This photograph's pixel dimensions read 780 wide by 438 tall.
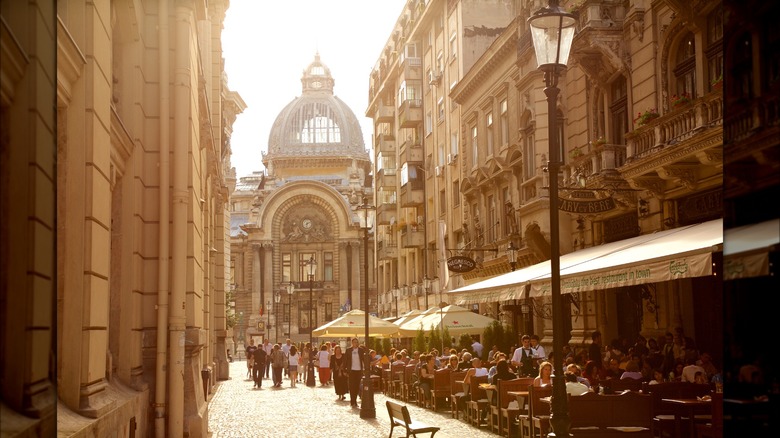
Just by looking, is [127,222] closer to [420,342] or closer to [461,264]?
[461,264]

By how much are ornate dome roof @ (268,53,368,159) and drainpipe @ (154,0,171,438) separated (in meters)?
116

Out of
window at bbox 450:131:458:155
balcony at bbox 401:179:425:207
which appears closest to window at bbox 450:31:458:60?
window at bbox 450:131:458:155

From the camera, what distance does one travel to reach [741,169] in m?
1.04

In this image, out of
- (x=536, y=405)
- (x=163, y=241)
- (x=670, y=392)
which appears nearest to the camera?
(x=670, y=392)

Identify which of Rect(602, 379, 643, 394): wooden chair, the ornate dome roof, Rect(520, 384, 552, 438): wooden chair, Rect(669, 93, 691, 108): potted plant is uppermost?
the ornate dome roof

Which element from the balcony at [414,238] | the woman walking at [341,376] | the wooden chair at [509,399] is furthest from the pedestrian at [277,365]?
the wooden chair at [509,399]

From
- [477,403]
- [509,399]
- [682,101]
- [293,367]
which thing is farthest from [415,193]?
[509,399]

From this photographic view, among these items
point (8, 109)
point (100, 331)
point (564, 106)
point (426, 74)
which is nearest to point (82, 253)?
point (100, 331)

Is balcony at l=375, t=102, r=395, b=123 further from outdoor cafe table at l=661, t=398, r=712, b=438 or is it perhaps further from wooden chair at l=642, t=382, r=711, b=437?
outdoor cafe table at l=661, t=398, r=712, b=438

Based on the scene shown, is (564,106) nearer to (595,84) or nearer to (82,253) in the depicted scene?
(595,84)

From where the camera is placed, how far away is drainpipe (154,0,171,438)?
1347 centimetres

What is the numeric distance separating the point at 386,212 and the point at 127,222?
2177 inches

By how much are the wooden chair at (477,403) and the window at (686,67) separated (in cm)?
700

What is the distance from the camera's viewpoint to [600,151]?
76.0 ft
